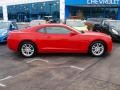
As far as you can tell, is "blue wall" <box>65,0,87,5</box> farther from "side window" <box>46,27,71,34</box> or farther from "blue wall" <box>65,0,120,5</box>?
"side window" <box>46,27,71,34</box>

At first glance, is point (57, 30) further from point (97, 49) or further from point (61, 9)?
point (61, 9)

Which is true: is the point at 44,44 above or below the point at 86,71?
above

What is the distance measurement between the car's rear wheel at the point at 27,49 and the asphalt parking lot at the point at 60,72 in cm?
24

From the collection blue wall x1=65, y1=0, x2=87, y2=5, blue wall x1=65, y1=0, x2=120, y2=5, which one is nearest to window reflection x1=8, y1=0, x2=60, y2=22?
blue wall x1=65, y1=0, x2=87, y2=5

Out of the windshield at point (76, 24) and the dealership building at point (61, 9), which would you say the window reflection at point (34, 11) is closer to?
the dealership building at point (61, 9)

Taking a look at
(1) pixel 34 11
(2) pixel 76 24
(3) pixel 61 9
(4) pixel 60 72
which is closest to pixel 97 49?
(4) pixel 60 72

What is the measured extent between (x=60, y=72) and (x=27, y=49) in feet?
9.06

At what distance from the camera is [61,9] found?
40.5 metres

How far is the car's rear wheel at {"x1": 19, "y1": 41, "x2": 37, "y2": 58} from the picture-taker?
945cm

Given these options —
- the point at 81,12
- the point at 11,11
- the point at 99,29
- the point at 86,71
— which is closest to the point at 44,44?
the point at 86,71

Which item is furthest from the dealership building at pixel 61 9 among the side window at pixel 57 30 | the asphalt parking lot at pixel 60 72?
the asphalt parking lot at pixel 60 72

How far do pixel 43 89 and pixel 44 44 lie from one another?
152 inches

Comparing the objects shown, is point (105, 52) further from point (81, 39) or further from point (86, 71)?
point (86, 71)

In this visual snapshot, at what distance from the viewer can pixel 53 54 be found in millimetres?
9898
